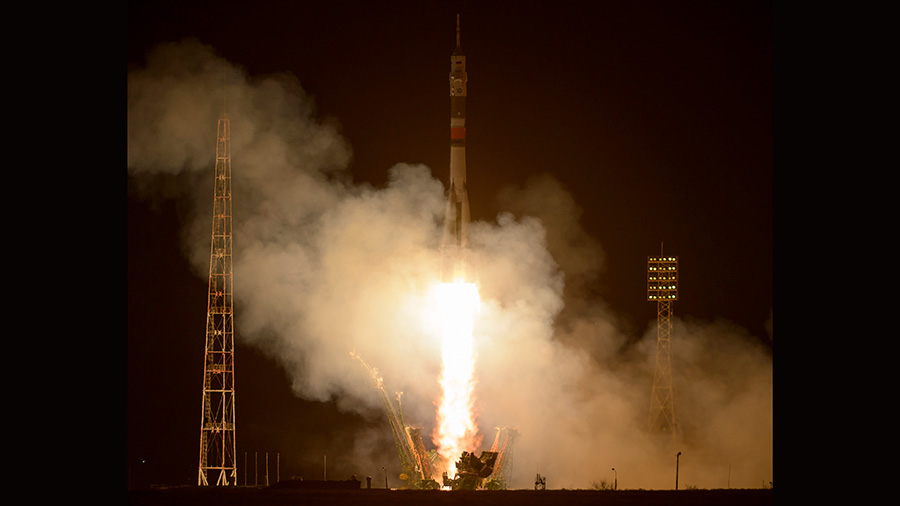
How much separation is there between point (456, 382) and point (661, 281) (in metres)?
10.5

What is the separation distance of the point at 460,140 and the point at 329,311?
36.2ft

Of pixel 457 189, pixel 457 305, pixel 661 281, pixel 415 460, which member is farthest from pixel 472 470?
pixel 661 281

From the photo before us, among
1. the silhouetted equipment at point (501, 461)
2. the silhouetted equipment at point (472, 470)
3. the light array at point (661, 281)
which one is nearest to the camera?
the silhouetted equipment at point (472, 470)

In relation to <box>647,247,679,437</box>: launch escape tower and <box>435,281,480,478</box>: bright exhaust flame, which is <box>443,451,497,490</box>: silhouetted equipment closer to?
<box>435,281,480,478</box>: bright exhaust flame

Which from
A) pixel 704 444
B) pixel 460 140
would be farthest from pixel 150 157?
pixel 704 444

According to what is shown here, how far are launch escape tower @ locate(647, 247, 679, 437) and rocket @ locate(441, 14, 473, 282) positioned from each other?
31.6ft

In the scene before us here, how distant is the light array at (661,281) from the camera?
186 feet

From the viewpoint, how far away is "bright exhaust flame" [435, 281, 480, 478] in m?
51.6

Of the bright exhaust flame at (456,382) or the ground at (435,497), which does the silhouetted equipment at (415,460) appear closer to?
the bright exhaust flame at (456,382)

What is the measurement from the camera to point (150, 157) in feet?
184

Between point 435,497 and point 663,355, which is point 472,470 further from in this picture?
point 663,355

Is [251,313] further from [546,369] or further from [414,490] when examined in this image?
[414,490]

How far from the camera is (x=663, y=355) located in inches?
2443

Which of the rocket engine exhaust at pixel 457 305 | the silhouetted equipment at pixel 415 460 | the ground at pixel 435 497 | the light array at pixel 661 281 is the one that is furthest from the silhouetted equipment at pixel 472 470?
the light array at pixel 661 281
